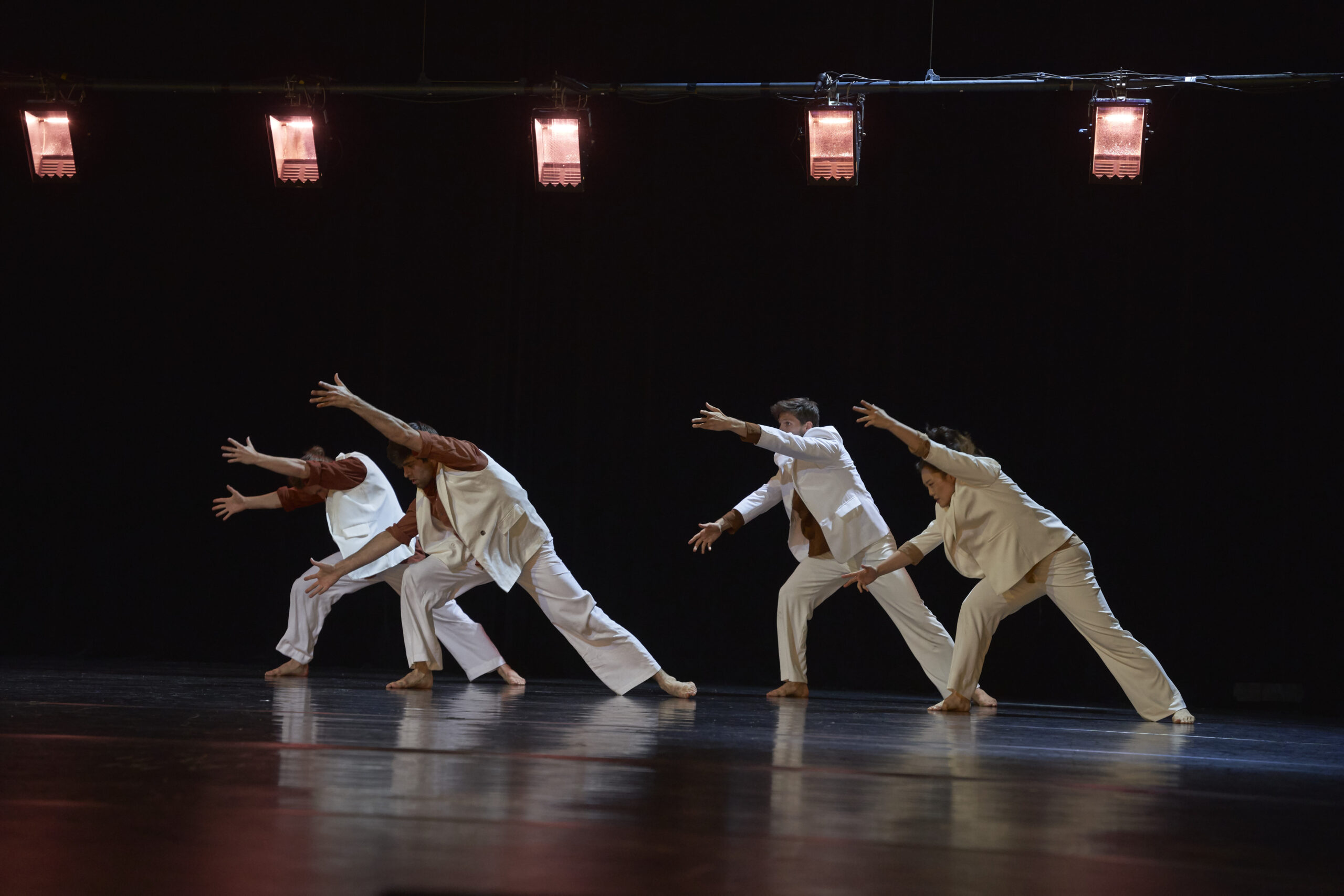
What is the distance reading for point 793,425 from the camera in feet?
17.6

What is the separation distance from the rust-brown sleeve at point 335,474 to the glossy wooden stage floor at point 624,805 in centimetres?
166

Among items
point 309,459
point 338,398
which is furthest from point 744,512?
point 309,459

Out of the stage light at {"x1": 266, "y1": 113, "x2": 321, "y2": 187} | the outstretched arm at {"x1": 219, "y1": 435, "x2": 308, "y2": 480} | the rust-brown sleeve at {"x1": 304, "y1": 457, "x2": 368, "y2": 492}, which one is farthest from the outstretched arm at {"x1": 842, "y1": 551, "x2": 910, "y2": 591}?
the stage light at {"x1": 266, "y1": 113, "x2": 321, "y2": 187}

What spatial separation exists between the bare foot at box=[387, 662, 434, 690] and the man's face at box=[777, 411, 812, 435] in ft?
6.15

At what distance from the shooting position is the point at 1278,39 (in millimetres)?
6152

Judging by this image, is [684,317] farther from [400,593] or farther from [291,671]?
[291,671]

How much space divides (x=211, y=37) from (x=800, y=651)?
4895 millimetres

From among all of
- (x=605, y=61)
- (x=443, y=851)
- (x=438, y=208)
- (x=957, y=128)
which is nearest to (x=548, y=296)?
(x=438, y=208)

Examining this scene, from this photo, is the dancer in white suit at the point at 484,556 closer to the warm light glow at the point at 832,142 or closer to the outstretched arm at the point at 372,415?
the outstretched arm at the point at 372,415

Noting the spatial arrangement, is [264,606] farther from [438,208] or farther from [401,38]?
[401,38]

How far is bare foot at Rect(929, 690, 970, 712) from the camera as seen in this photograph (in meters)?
4.70

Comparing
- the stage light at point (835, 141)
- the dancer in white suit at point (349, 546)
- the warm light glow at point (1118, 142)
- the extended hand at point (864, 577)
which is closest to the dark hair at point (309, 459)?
the dancer in white suit at point (349, 546)

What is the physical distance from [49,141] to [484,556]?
346cm

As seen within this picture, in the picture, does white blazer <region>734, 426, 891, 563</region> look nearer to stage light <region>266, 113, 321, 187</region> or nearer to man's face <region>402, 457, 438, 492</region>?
man's face <region>402, 457, 438, 492</region>
